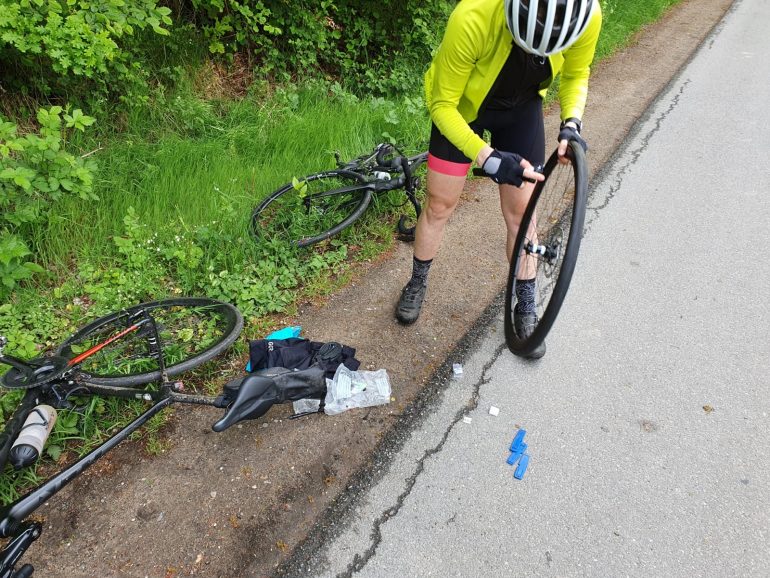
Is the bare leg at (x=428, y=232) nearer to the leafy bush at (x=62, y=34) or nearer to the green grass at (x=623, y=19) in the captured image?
the leafy bush at (x=62, y=34)

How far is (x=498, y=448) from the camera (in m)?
2.48

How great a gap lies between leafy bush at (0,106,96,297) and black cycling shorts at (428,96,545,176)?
2.13 m

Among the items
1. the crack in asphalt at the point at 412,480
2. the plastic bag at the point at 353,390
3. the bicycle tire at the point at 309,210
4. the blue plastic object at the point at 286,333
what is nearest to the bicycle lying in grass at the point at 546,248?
the crack in asphalt at the point at 412,480

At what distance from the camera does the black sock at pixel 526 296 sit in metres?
3.06

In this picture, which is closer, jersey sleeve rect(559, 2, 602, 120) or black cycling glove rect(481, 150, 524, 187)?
black cycling glove rect(481, 150, 524, 187)

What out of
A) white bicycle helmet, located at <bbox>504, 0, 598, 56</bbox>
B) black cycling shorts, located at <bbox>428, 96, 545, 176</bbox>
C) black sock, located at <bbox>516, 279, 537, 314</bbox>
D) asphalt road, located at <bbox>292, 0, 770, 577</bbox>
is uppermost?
white bicycle helmet, located at <bbox>504, 0, 598, 56</bbox>

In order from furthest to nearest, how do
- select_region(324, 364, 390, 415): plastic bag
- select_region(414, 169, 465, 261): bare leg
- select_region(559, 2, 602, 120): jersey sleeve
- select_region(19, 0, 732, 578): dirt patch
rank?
1. select_region(414, 169, 465, 261): bare leg
2. select_region(324, 364, 390, 415): plastic bag
3. select_region(559, 2, 602, 120): jersey sleeve
4. select_region(19, 0, 732, 578): dirt patch

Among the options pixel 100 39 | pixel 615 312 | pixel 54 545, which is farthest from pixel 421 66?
pixel 54 545

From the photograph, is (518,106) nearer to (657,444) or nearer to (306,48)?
(657,444)

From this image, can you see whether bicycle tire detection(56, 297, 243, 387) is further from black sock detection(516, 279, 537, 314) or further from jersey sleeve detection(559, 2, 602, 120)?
jersey sleeve detection(559, 2, 602, 120)

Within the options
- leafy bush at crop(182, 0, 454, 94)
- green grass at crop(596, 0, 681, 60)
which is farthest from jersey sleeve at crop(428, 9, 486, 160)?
green grass at crop(596, 0, 681, 60)

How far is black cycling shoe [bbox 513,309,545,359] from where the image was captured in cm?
296

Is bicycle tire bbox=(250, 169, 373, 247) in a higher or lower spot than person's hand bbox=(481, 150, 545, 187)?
lower

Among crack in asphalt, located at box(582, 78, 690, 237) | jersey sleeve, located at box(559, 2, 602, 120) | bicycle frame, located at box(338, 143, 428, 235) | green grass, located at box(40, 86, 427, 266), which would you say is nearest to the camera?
jersey sleeve, located at box(559, 2, 602, 120)
